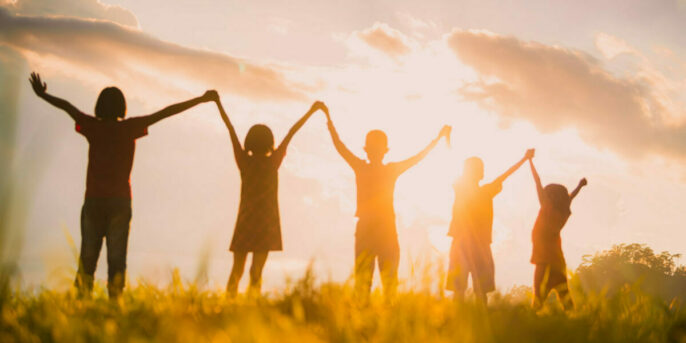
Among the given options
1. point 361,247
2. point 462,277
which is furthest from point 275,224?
point 462,277

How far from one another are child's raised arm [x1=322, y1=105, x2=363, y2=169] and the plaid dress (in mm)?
885

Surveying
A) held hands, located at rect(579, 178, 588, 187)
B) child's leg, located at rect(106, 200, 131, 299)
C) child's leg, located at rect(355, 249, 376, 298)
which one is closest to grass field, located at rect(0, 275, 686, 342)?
child's leg, located at rect(355, 249, 376, 298)

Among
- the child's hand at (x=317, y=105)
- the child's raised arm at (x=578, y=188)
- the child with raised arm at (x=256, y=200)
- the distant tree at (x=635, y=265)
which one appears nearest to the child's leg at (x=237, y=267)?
the child with raised arm at (x=256, y=200)

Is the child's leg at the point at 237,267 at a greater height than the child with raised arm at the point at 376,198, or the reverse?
the child with raised arm at the point at 376,198

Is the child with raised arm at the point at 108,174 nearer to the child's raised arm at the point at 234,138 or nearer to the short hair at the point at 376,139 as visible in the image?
the child's raised arm at the point at 234,138

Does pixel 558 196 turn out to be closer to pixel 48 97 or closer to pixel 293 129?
pixel 293 129

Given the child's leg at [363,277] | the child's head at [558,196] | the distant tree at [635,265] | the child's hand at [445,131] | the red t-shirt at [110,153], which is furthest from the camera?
the distant tree at [635,265]

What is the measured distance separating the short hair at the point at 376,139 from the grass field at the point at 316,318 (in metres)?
2.28

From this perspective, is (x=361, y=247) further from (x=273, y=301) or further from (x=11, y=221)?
(x=11, y=221)

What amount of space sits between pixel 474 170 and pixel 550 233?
1495 mm

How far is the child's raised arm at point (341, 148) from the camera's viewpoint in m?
7.36

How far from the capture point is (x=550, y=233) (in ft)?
27.7

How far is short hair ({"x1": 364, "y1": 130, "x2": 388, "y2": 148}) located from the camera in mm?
7270

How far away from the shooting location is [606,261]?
50438 mm
